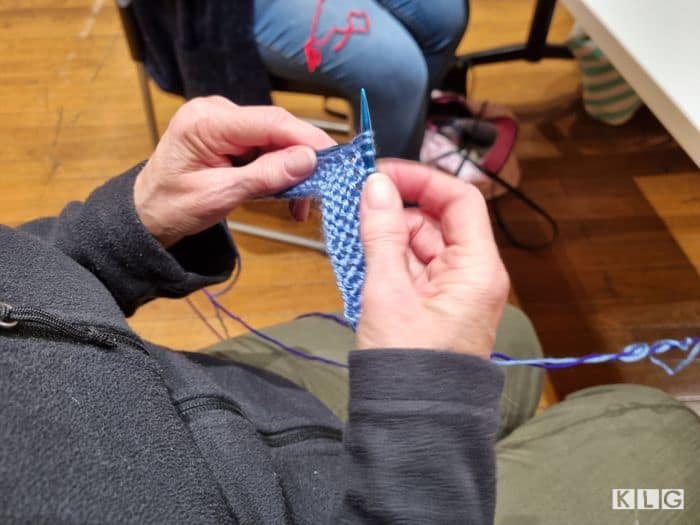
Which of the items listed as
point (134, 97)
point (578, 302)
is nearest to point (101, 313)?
point (578, 302)

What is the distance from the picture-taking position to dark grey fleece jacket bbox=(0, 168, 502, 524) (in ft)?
1.12

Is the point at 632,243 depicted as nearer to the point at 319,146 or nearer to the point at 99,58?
the point at 319,146

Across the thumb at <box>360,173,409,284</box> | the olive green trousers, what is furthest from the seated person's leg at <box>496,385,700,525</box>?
the thumb at <box>360,173,409,284</box>

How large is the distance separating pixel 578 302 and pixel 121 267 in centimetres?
96

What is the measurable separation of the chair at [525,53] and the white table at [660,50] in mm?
755

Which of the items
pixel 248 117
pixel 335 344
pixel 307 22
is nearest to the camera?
pixel 248 117

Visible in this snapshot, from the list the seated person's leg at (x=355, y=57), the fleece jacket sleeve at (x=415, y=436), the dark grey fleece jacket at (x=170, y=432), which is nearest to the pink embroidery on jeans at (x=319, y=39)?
the seated person's leg at (x=355, y=57)

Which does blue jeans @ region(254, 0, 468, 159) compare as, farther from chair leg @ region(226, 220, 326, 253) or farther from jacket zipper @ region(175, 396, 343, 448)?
jacket zipper @ region(175, 396, 343, 448)

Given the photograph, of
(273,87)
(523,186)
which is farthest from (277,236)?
(523,186)

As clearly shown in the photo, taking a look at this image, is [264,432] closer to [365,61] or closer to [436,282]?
[436,282]

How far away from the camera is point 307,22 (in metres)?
0.90

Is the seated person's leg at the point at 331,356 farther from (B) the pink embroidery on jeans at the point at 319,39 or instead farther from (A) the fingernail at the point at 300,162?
(B) the pink embroidery on jeans at the point at 319,39

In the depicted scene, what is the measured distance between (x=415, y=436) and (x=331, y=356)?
0.37m

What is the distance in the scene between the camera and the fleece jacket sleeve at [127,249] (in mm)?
565
